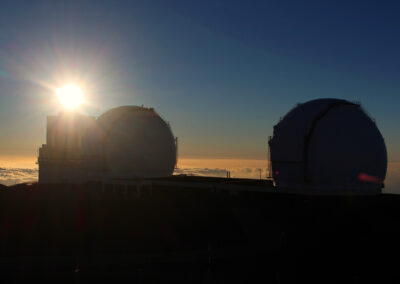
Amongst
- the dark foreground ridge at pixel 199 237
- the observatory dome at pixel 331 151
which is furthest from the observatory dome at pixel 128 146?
the observatory dome at pixel 331 151

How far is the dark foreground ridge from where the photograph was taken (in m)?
16.7

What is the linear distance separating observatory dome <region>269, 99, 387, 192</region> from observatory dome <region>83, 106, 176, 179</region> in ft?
45.9

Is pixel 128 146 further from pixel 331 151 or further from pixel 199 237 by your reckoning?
pixel 331 151

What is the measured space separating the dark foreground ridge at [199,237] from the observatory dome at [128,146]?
339cm

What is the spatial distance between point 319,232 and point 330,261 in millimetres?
3159

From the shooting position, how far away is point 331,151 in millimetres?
25734

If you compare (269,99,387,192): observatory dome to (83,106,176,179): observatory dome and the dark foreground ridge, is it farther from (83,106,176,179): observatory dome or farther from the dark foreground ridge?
(83,106,176,179): observatory dome

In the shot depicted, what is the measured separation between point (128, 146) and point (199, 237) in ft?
52.4

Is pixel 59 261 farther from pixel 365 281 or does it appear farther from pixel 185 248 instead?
pixel 365 281

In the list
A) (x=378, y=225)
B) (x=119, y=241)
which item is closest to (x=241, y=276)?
(x=119, y=241)

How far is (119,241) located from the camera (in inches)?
872

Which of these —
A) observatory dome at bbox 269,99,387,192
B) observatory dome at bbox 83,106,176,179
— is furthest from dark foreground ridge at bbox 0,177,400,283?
observatory dome at bbox 83,106,176,179

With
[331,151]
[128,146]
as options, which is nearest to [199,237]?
[331,151]

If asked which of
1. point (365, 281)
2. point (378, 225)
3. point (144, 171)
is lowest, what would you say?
point (365, 281)
